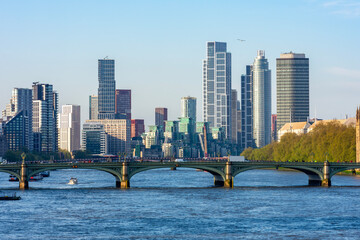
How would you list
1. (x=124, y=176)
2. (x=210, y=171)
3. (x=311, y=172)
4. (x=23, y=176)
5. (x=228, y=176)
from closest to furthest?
(x=23, y=176), (x=124, y=176), (x=228, y=176), (x=210, y=171), (x=311, y=172)

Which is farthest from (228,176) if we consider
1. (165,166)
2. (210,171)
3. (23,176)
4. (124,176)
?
(23,176)

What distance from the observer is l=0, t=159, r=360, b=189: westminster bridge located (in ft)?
550

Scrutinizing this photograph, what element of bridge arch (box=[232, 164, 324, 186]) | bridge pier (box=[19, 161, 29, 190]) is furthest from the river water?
bridge arch (box=[232, 164, 324, 186])

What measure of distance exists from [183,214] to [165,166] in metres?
45.5

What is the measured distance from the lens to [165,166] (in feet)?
566

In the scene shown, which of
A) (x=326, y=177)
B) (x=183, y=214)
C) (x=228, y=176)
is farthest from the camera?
(x=326, y=177)

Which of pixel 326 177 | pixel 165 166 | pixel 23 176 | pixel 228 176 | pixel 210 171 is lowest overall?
pixel 326 177

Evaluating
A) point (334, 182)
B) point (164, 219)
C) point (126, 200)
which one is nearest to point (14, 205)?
point (126, 200)

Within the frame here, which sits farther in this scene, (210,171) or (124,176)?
(210,171)

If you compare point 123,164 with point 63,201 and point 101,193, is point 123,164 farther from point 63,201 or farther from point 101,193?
point 63,201

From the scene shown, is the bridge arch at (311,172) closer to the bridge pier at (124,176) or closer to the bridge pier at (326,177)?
the bridge pier at (326,177)

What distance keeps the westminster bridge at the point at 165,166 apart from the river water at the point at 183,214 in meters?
3.86

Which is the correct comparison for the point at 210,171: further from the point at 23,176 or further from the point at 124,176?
the point at 23,176

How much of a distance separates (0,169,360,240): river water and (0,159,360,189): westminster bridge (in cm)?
386
